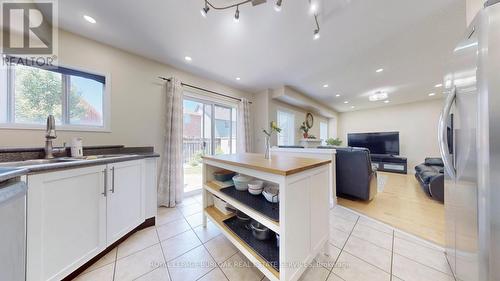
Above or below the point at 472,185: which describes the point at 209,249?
below

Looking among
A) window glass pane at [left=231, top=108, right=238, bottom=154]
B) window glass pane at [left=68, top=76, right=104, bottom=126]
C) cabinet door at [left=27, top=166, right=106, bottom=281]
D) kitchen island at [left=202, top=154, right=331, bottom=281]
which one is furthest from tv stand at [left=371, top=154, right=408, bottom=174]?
window glass pane at [left=68, top=76, right=104, bottom=126]

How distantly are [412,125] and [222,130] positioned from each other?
21.7ft

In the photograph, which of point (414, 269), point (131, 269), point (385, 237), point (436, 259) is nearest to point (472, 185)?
point (414, 269)

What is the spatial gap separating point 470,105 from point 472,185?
42cm

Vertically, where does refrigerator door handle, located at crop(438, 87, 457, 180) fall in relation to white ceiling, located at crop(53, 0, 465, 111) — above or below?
below

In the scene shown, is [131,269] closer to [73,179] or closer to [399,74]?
[73,179]

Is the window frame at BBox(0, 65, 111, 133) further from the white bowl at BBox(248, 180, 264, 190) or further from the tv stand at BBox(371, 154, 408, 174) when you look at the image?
the tv stand at BBox(371, 154, 408, 174)

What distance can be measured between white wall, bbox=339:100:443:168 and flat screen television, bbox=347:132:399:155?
0.40 meters

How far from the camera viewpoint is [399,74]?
3248 mm

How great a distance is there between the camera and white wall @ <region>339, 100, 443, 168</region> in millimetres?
5207

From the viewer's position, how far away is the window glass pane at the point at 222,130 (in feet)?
12.3

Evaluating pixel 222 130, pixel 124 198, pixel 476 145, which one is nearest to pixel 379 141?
pixel 222 130

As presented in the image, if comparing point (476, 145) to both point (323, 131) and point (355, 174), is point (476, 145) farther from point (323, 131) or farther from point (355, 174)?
point (323, 131)

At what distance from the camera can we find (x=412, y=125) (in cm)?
556
